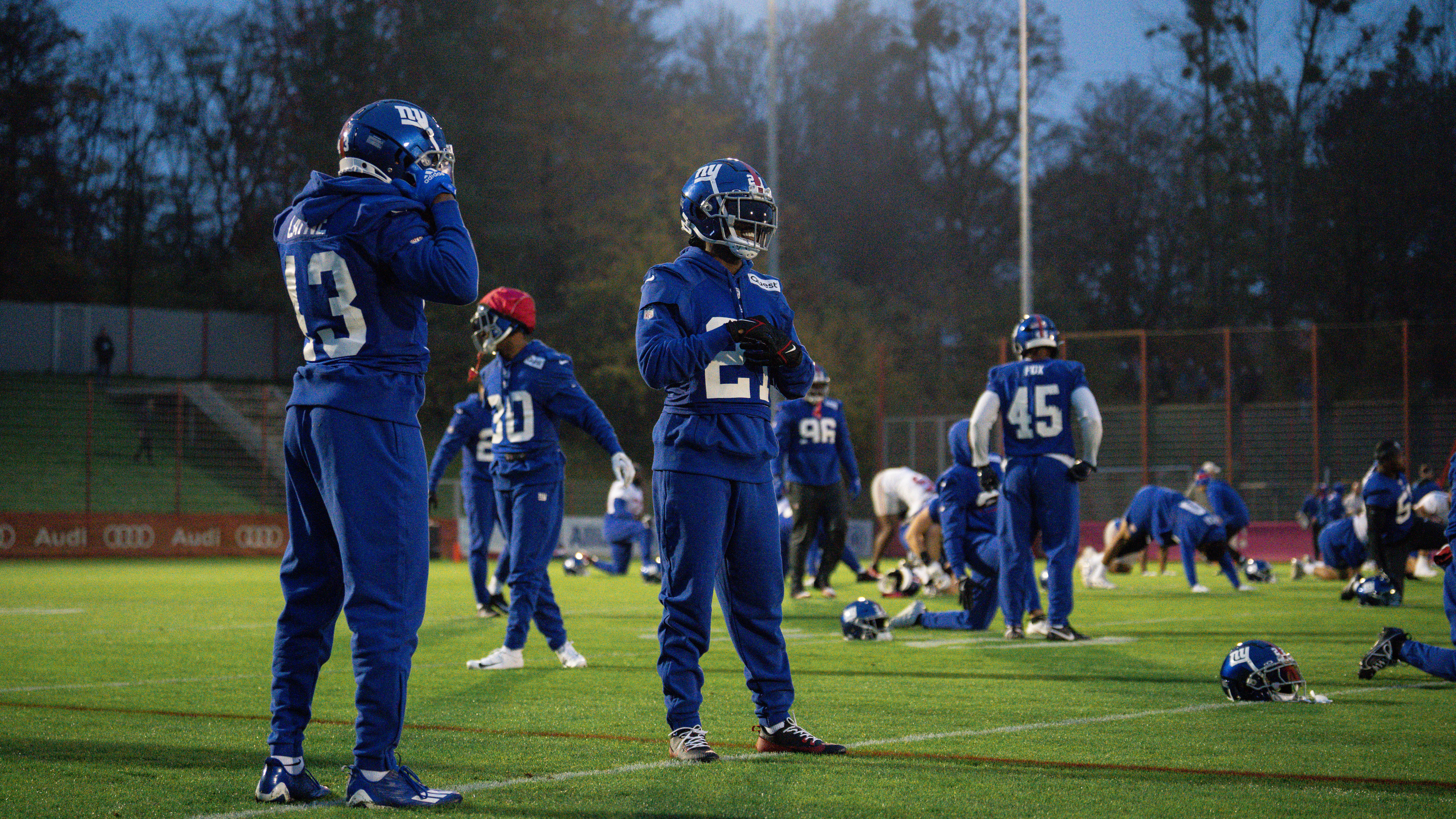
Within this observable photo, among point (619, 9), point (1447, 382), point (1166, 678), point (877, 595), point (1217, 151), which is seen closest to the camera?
point (1166, 678)

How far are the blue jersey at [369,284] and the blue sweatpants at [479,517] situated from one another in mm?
8537

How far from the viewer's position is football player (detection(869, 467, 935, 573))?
2173 centimetres

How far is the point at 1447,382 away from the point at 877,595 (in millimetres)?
24289

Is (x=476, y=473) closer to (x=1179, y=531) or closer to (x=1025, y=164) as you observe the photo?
(x=1179, y=531)

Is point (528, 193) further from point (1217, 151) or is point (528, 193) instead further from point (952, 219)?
point (1217, 151)

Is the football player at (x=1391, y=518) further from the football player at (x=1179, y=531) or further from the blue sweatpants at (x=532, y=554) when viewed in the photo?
the blue sweatpants at (x=532, y=554)

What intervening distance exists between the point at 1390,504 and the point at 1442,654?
342 inches

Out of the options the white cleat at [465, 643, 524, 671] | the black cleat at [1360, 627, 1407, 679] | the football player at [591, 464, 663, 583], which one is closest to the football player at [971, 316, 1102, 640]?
the black cleat at [1360, 627, 1407, 679]

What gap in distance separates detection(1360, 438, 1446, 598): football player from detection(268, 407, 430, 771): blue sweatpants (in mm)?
13293

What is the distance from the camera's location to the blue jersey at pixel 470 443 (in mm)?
13570

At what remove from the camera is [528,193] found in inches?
2083

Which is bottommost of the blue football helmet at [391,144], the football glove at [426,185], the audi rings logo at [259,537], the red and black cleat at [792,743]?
the audi rings logo at [259,537]

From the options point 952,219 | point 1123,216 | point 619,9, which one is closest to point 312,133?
point 619,9

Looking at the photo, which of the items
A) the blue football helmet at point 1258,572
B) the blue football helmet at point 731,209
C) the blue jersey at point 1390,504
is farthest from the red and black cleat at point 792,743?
the blue football helmet at point 1258,572
